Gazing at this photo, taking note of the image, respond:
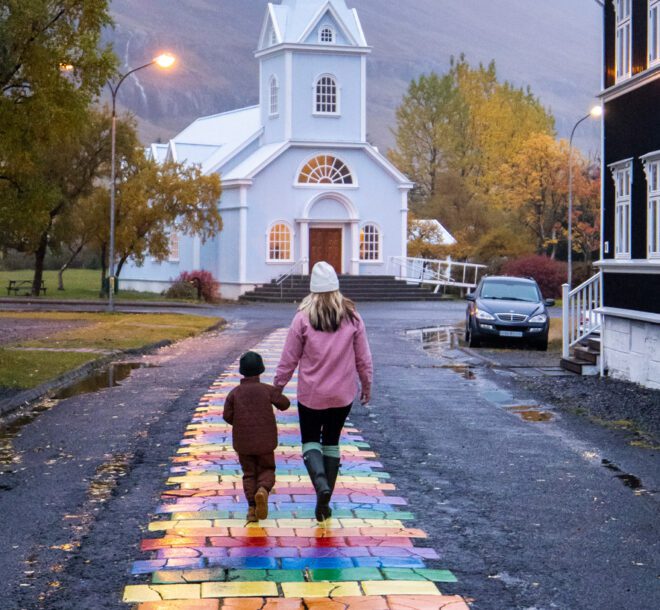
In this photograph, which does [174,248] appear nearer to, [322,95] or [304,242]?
[304,242]

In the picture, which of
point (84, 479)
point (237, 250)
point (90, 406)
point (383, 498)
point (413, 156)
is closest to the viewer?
point (383, 498)

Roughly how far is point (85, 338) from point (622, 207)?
13.2 m

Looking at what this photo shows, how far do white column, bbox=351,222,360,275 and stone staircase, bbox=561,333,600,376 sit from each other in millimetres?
36233

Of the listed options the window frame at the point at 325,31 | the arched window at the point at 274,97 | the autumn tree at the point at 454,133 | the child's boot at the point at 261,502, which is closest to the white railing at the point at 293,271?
the arched window at the point at 274,97

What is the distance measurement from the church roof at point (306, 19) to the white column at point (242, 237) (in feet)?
27.1

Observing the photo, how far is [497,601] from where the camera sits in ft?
21.9

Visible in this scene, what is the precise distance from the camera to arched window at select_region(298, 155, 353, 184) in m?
59.7

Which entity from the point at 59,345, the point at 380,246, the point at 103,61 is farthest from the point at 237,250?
the point at 103,61

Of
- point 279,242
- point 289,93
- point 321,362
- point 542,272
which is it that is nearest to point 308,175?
point 279,242

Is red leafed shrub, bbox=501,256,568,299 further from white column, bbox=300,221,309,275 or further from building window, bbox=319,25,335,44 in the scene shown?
building window, bbox=319,25,335,44

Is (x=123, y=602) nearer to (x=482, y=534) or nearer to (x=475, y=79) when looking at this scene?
(x=482, y=534)

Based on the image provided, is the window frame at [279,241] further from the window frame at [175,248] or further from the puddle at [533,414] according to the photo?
the puddle at [533,414]

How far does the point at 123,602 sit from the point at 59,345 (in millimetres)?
19783

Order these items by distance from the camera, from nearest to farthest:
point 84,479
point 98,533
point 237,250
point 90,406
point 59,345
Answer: point 98,533, point 84,479, point 90,406, point 59,345, point 237,250
